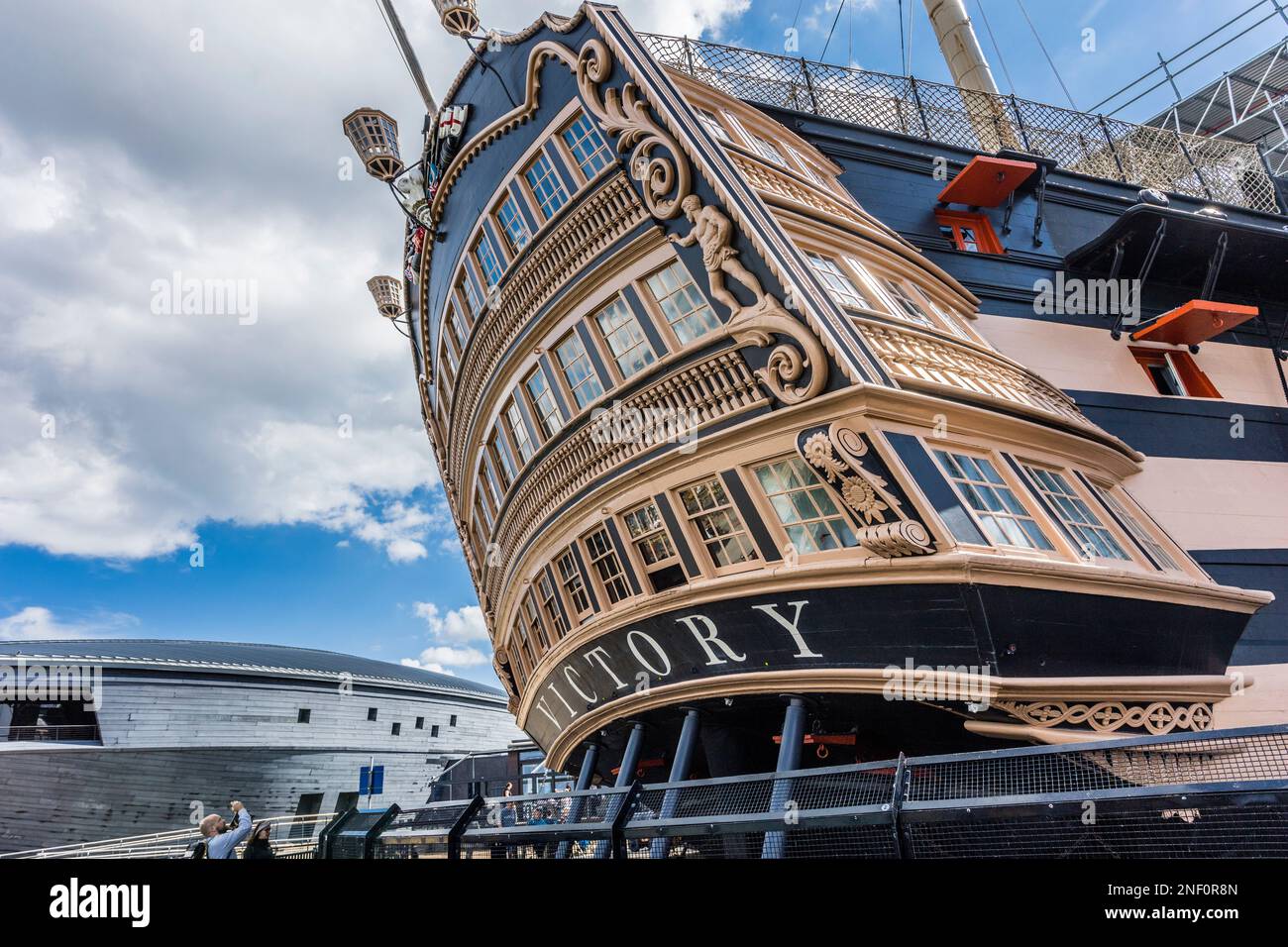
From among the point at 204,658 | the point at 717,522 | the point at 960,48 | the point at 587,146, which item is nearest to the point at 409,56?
the point at 587,146

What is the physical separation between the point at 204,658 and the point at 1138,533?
135 feet

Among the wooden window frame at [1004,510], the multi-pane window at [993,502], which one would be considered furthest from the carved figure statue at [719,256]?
the multi-pane window at [993,502]

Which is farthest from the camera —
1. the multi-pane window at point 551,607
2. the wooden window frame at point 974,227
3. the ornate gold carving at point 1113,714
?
the wooden window frame at point 974,227

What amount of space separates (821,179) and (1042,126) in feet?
37.1

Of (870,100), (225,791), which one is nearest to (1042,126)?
(870,100)

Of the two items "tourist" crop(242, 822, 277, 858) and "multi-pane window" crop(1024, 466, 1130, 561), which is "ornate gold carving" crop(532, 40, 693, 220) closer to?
"multi-pane window" crop(1024, 466, 1130, 561)

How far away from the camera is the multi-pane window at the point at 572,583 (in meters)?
11.8

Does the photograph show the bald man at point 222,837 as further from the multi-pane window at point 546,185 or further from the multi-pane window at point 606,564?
the multi-pane window at point 546,185

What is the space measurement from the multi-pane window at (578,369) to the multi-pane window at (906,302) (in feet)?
17.1

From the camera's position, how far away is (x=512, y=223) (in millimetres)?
13477

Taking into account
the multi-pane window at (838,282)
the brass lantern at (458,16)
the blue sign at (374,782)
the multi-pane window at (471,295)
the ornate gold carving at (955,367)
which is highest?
the brass lantern at (458,16)

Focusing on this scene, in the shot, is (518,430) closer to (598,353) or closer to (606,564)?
(598,353)

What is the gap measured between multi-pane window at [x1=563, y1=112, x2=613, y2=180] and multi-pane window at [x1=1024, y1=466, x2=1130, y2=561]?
8685 millimetres
